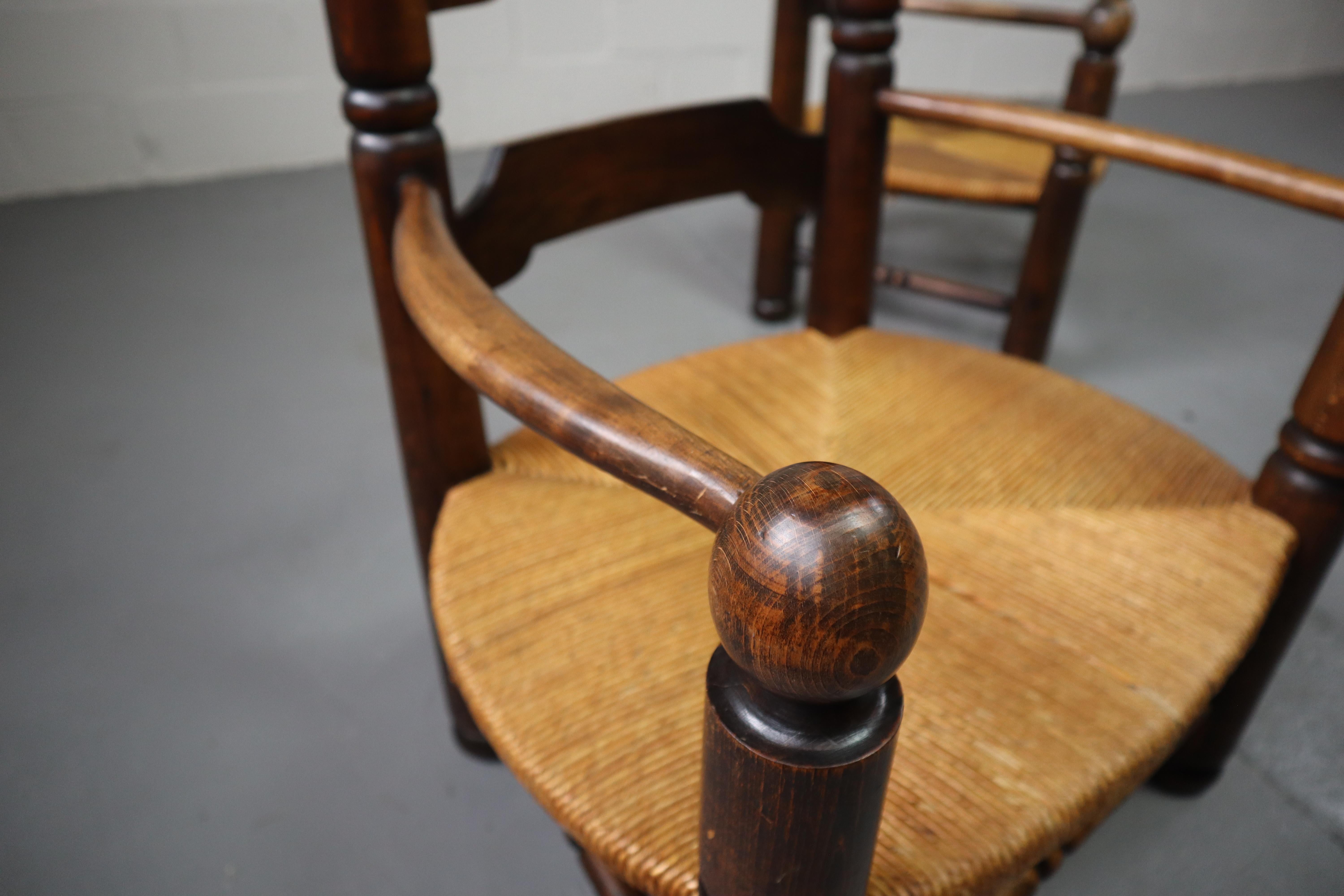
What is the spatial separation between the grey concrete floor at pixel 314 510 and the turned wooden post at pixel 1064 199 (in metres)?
0.20

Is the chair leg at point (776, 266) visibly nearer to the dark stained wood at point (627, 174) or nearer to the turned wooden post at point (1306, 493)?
the dark stained wood at point (627, 174)

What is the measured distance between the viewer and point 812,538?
10.3 inches

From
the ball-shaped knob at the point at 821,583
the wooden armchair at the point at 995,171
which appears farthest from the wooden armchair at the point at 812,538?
the wooden armchair at the point at 995,171

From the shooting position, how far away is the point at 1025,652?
1.78 feet

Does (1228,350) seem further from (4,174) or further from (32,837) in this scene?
(4,174)

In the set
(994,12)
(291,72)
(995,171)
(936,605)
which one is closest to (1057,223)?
(995,171)

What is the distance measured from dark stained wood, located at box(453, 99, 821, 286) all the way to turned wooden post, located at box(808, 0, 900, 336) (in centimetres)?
2

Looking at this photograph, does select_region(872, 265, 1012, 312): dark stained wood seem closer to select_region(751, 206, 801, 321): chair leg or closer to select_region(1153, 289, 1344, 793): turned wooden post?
select_region(751, 206, 801, 321): chair leg

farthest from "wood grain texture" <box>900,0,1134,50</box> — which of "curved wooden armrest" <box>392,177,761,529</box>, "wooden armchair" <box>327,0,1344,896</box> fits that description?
"curved wooden armrest" <box>392,177,761,529</box>

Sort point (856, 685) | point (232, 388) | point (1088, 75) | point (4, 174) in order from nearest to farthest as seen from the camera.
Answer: point (856, 685) → point (1088, 75) → point (232, 388) → point (4, 174)

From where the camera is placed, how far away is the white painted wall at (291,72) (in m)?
1.93

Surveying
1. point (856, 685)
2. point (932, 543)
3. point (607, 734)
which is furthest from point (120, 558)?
point (856, 685)

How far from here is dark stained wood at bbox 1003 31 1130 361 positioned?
1.31 m

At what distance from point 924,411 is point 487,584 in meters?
0.39
